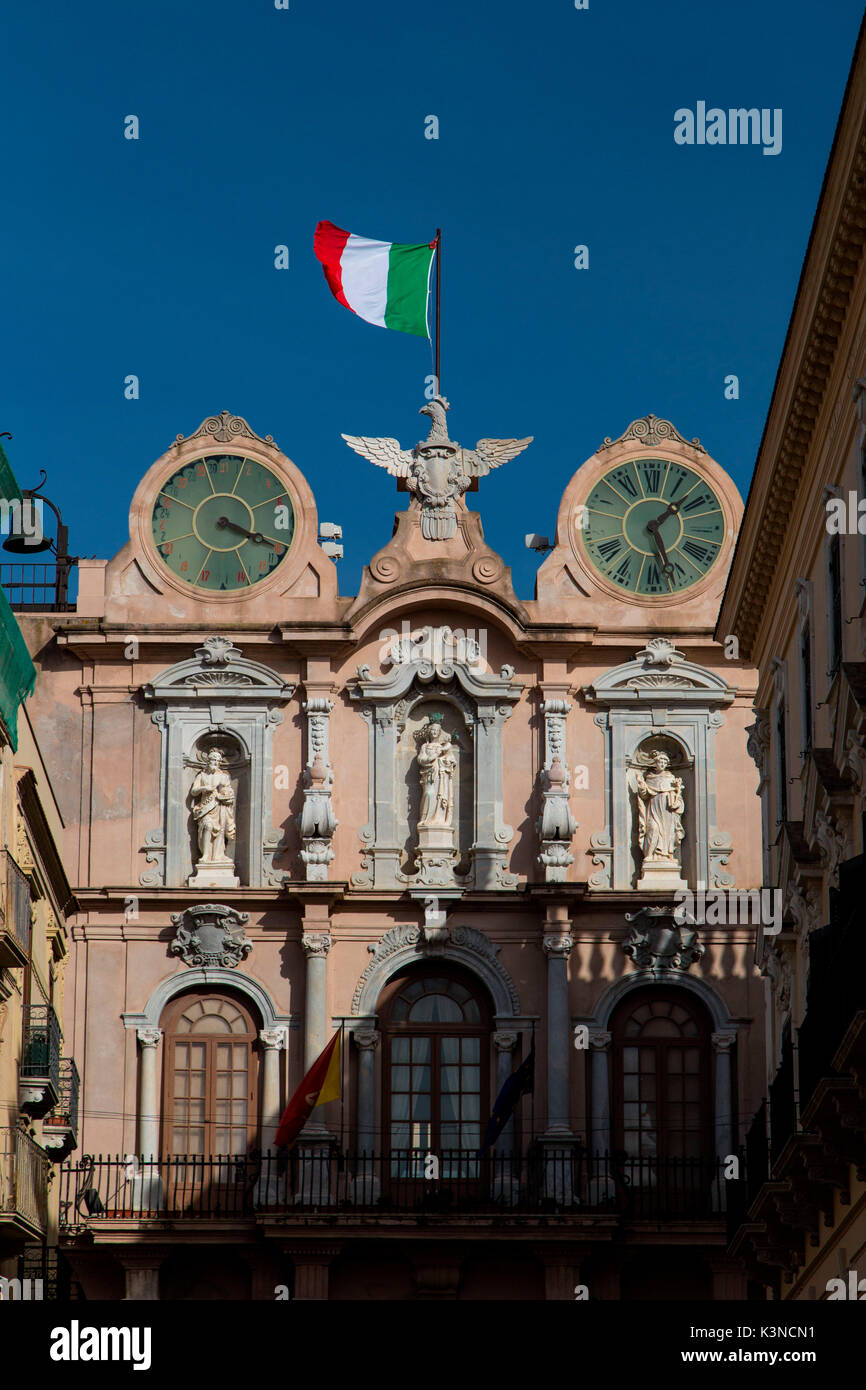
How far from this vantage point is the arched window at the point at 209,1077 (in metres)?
40.5

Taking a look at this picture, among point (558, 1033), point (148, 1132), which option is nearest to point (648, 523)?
point (558, 1033)

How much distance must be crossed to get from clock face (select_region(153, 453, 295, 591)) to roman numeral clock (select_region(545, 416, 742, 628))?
4.73m

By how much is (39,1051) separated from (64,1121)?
11.6 ft

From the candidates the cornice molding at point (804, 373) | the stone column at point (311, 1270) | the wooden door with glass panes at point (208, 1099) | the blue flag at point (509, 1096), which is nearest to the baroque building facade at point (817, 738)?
the cornice molding at point (804, 373)

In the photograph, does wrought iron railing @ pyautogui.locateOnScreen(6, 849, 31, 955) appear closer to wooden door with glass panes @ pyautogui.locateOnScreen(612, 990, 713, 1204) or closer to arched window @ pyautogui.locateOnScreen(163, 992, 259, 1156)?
arched window @ pyautogui.locateOnScreen(163, 992, 259, 1156)

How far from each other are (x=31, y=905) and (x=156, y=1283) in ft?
23.8

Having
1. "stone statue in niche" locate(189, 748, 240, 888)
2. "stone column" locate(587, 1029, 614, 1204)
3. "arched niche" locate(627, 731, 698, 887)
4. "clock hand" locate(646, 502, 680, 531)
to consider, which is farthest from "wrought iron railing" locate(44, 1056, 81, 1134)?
"clock hand" locate(646, 502, 680, 531)

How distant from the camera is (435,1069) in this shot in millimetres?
41094

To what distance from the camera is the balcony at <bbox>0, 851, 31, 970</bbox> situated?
101 feet

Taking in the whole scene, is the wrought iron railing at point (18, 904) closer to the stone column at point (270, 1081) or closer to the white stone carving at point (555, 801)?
the stone column at point (270, 1081)

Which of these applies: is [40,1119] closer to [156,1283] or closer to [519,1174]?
[156,1283]

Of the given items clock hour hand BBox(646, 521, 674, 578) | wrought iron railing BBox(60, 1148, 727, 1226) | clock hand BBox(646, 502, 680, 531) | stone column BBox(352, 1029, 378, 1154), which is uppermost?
clock hand BBox(646, 502, 680, 531)

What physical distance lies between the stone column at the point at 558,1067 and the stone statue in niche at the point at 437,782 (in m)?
2.33

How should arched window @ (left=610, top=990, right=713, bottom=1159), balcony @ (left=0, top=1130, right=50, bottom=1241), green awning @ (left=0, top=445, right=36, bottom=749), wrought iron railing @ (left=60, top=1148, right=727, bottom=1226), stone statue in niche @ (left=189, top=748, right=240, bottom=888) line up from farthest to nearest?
stone statue in niche @ (left=189, top=748, right=240, bottom=888) < arched window @ (left=610, top=990, right=713, bottom=1159) < wrought iron railing @ (left=60, top=1148, right=727, bottom=1226) < green awning @ (left=0, top=445, right=36, bottom=749) < balcony @ (left=0, top=1130, right=50, bottom=1241)
